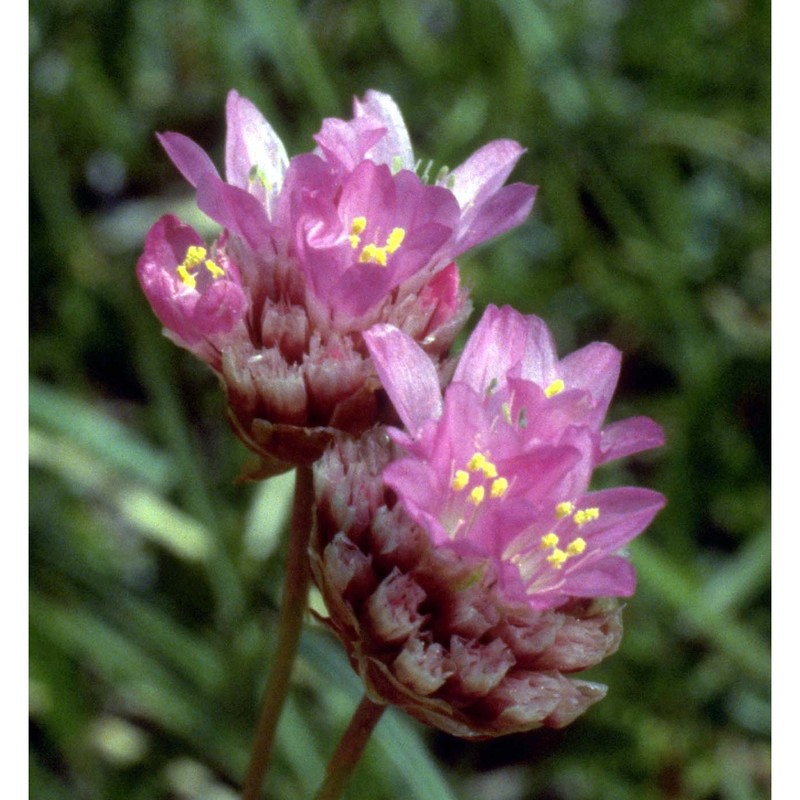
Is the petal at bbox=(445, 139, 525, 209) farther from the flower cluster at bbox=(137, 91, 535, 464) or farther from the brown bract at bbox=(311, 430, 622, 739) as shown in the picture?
the brown bract at bbox=(311, 430, 622, 739)

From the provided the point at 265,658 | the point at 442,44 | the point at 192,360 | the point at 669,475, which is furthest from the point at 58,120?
the point at 669,475

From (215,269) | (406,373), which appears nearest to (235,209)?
(215,269)

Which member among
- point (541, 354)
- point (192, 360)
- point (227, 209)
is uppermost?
point (227, 209)

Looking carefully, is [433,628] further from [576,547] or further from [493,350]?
[493,350]

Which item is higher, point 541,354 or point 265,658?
point 541,354

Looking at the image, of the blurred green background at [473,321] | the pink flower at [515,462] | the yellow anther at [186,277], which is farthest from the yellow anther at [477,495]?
the blurred green background at [473,321]
